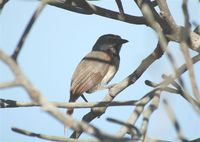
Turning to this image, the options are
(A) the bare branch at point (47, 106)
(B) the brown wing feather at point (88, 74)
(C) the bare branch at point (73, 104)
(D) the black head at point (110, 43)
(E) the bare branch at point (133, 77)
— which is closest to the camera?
(A) the bare branch at point (47, 106)

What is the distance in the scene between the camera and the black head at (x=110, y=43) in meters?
6.63

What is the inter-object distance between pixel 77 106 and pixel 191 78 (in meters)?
1.12

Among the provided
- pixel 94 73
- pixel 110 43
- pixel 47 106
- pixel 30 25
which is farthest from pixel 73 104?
pixel 110 43

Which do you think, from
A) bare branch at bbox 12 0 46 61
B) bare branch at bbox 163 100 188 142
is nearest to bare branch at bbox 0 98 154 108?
bare branch at bbox 12 0 46 61

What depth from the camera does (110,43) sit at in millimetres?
6688

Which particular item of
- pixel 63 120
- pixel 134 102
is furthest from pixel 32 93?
pixel 134 102

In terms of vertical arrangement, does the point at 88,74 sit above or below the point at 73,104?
below

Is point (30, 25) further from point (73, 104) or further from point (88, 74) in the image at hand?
point (88, 74)

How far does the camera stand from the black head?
663cm

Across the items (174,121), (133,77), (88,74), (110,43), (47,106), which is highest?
(47,106)

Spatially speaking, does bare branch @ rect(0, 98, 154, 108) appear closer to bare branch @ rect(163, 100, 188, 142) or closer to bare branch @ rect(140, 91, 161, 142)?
bare branch @ rect(140, 91, 161, 142)

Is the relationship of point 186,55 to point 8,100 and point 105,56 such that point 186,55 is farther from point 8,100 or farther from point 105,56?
point 105,56

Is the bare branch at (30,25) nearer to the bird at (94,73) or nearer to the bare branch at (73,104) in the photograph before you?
the bare branch at (73,104)

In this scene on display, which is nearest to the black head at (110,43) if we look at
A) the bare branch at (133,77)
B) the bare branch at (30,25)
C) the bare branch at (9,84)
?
the bare branch at (133,77)
